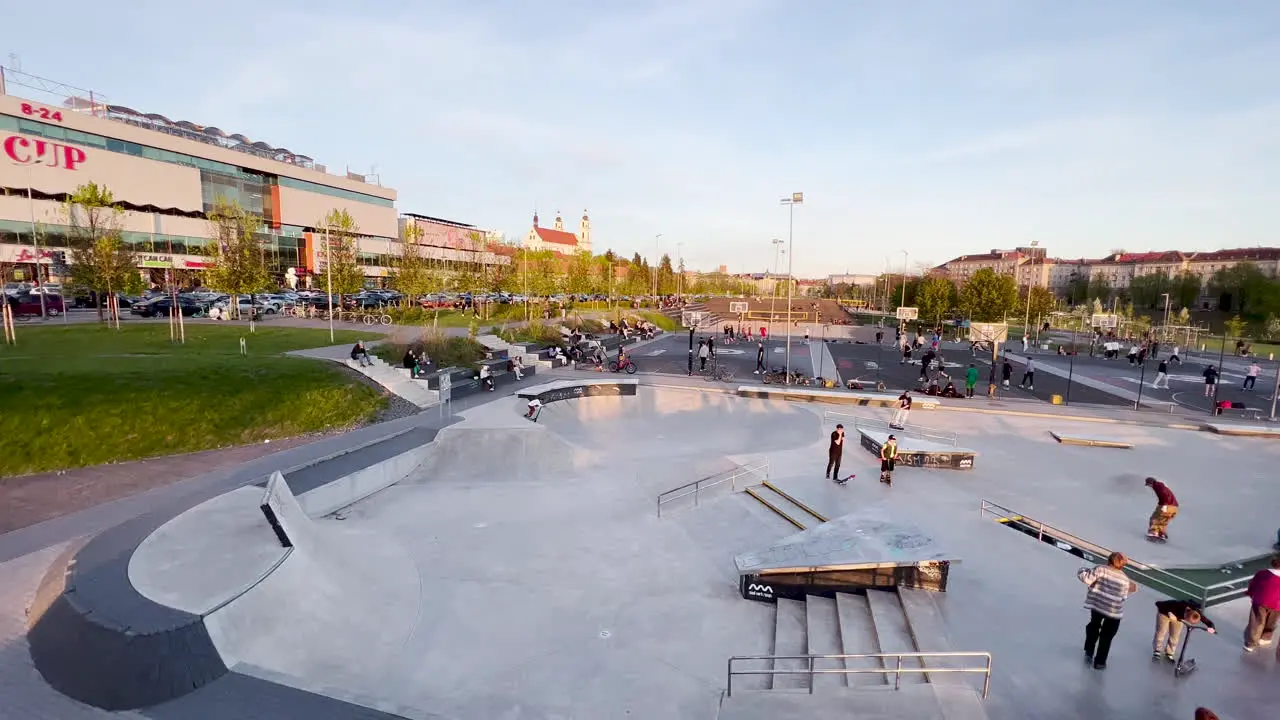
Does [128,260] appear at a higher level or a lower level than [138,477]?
higher

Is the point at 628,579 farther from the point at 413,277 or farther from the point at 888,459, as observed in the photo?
the point at 413,277

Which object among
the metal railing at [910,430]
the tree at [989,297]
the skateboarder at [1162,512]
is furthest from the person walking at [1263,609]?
the tree at [989,297]

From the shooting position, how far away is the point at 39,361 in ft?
54.0

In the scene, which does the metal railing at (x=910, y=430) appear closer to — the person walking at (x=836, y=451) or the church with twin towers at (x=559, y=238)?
the person walking at (x=836, y=451)

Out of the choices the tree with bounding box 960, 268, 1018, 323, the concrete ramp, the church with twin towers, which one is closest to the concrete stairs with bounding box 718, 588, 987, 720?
the concrete ramp

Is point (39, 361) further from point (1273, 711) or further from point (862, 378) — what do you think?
point (862, 378)

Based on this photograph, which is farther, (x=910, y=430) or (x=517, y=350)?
(x=517, y=350)

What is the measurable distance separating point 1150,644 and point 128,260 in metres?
39.2

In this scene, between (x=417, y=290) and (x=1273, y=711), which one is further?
→ (x=417, y=290)

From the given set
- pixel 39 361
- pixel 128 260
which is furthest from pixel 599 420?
pixel 128 260

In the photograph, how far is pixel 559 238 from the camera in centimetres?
16488

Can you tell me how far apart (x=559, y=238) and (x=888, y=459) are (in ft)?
522

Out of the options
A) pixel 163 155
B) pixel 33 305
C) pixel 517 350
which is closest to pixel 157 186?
pixel 163 155

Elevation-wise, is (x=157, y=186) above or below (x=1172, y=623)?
above
